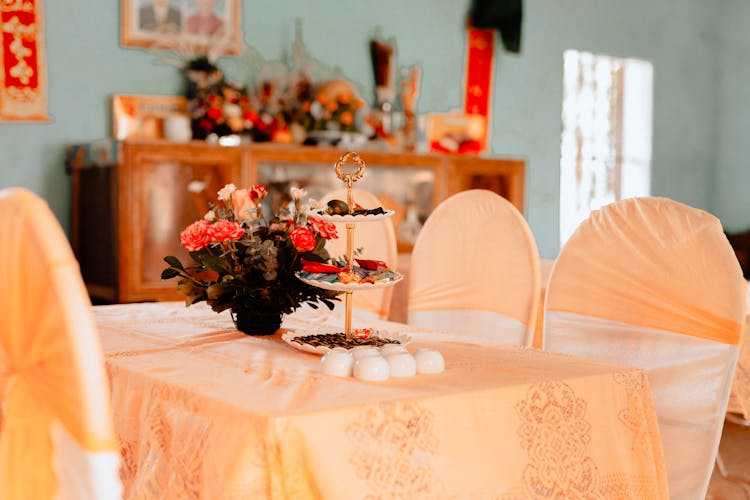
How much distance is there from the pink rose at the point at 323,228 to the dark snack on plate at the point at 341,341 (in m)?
0.24

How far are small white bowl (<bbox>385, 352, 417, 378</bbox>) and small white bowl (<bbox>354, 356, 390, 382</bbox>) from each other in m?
0.02

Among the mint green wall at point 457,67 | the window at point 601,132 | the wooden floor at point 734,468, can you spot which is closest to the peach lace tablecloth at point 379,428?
the wooden floor at point 734,468

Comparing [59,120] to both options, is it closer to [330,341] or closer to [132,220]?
[132,220]

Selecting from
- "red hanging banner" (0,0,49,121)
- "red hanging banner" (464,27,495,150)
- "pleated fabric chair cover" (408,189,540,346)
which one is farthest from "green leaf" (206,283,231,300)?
"red hanging banner" (464,27,495,150)

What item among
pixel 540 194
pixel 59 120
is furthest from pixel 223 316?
pixel 540 194

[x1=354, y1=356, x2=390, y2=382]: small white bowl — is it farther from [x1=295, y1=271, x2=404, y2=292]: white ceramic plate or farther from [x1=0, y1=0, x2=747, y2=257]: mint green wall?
[x1=0, y1=0, x2=747, y2=257]: mint green wall

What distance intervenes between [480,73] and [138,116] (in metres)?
2.43

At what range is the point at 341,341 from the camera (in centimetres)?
187

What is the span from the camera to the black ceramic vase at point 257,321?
80.8 inches

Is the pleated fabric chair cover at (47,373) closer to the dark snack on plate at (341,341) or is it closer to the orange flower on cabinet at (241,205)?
the dark snack on plate at (341,341)

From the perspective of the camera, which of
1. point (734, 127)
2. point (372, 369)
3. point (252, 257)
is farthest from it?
point (734, 127)

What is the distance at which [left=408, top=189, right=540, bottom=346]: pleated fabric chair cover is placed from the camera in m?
2.56

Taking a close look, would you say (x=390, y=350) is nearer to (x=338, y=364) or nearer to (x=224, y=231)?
(x=338, y=364)

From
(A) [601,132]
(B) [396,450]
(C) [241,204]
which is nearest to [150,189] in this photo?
(C) [241,204]
